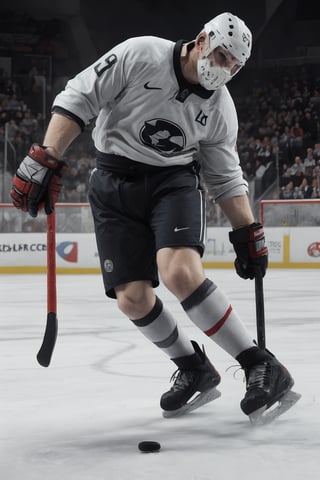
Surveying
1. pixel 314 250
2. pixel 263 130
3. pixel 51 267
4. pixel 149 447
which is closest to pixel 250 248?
pixel 51 267

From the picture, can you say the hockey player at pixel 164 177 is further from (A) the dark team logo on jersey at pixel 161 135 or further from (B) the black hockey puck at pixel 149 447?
(B) the black hockey puck at pixel 149 447

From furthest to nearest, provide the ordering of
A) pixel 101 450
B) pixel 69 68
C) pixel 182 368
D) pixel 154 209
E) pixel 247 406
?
1. pixel 69 68
2. pixel 182 368
3. pixel 154 209
4. pixel 247 406
5. pixel 101 450

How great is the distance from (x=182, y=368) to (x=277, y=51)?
14.6 meters

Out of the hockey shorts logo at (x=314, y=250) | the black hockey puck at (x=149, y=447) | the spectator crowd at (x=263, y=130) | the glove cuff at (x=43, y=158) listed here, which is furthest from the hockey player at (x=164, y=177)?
the spectator crowd at (x=263, y=130)

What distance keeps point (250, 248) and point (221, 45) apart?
26.2 inches

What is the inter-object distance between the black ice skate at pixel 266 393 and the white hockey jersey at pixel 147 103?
2.24 feet

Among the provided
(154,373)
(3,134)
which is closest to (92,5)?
(3,134)

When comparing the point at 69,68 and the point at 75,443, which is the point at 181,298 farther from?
the point at 69,68

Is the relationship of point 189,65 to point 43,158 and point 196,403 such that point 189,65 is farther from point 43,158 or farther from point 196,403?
point 196,403

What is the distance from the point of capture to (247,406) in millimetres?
2465

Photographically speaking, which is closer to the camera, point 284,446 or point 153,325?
point 284,446

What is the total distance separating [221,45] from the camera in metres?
2.49

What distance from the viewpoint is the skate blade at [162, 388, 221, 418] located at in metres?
2.68

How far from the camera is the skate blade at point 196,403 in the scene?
2.68 m
